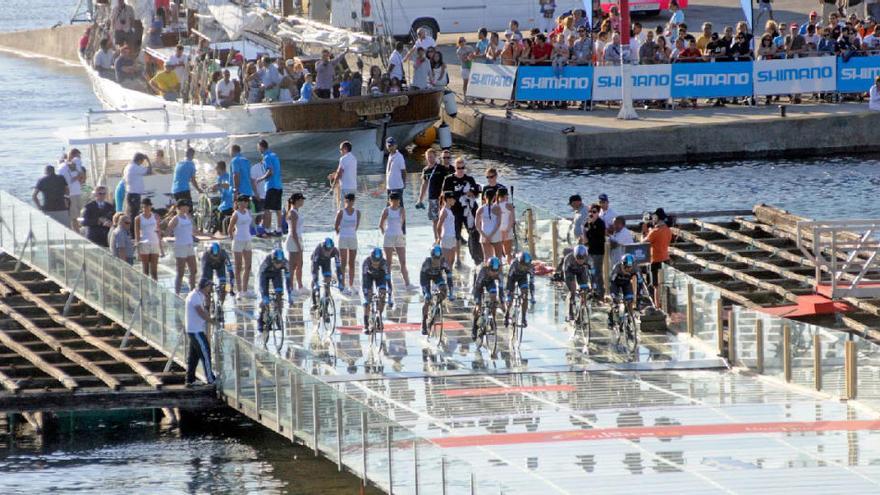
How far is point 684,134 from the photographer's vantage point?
49656mm

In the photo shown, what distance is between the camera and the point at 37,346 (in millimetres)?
31625

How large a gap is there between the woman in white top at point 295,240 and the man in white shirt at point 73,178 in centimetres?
630

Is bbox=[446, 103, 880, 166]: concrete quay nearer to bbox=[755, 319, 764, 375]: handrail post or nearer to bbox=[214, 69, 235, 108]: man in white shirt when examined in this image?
bbox=[214, 69, 235, 108]: man in white shirt

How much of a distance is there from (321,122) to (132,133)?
Answer: 11084 millimetres

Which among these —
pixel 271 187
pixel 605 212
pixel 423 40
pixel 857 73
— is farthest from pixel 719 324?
pixel 423 40

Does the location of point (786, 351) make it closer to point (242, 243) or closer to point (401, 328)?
point (401, 328)

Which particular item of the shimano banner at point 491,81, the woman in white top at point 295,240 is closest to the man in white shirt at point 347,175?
the woman in white top at point 295,240

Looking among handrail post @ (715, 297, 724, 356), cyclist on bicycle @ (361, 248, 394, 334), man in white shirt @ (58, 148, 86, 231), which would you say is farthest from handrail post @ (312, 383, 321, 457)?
man in white shirt @ (58, 148, 86, 231)

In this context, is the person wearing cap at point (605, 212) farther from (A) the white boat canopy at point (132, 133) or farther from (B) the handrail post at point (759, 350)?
(A) the white boat canopy at point (132, 133)

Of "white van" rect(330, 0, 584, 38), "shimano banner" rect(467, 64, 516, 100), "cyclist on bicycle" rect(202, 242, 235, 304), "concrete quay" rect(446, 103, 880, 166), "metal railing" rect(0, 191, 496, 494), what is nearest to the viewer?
"metal railing" rect(0, 191, 496, 494)

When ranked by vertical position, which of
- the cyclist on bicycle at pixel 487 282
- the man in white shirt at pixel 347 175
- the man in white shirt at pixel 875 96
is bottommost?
the cyclist on bicycle at pixel 487 282

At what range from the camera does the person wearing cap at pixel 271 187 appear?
1379 inches

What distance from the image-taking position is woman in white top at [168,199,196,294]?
30.8 metres

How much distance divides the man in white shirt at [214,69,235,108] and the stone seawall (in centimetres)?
3535
